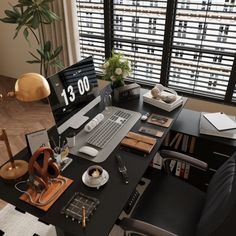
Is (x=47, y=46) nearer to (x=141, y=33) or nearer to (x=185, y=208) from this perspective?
(x=141, y=33)

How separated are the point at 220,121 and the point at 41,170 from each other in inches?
56.0

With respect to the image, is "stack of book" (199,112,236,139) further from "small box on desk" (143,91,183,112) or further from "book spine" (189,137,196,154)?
"small box on desk" (143,91,183,112)

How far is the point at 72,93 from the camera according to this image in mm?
1582

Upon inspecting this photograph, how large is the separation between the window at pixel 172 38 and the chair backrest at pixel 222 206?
1692mm

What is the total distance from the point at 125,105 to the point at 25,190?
3.40ft

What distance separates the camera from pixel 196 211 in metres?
1.50

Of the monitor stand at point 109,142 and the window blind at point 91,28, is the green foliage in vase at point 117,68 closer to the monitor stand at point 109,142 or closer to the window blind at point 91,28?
the monitor stand at point 109,142

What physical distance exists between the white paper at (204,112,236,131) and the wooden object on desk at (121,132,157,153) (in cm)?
65

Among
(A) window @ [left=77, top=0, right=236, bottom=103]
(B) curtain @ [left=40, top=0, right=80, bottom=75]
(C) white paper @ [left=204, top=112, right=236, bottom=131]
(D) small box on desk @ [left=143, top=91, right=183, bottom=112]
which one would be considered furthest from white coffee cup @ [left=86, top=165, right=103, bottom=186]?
(B) curtain @ [left=40, top=0, right=80, bottom=75]

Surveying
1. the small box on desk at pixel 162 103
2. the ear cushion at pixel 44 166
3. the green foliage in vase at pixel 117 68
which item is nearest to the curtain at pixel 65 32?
the green foliage in vase at pixel 117 68

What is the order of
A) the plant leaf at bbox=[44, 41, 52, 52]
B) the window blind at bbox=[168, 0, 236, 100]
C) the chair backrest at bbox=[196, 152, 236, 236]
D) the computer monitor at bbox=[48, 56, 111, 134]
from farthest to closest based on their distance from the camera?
the plant leaf at bbox=[44, 41, 52, 52] → the window blind at bbox=[168, 0, 236, 100] → the computer monitor at bbox=[48, 56, 111, 134] → the chair backrest at bbox=[196, 152, 236, 236]

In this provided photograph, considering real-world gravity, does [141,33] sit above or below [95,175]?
above

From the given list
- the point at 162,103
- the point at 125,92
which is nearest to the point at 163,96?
the point at 162,103

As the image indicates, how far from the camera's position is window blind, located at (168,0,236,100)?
2.56 meters
